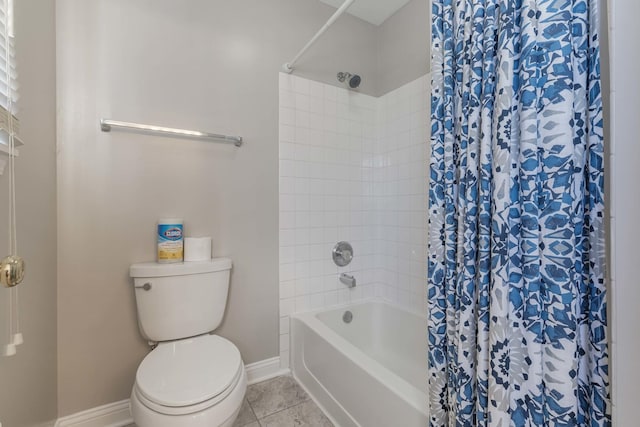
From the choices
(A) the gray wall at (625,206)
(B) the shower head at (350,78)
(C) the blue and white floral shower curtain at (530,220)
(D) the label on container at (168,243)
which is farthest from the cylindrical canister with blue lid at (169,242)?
(A) the gray wall at (625,206)

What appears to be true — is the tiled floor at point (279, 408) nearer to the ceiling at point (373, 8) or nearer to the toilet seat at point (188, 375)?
the toilet seat at point (188, 375)

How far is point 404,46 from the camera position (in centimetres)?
196

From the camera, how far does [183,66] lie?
4.97ft

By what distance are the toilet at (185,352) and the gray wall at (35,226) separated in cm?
31

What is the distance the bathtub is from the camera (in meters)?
1.10

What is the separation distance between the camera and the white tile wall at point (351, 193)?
1807 mm

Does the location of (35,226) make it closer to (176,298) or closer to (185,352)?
(176,298)

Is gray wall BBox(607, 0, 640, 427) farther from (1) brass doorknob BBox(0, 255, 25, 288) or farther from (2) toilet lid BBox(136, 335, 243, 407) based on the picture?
(1) brass doorknob BBox(0, 255, 25, 288)

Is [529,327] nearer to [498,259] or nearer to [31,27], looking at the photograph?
Answer: [498,259]

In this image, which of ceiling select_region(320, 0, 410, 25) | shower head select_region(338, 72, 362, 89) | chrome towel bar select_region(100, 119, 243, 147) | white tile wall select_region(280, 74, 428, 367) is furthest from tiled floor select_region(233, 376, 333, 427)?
ceiling select_region(320, 0, 410, 25)

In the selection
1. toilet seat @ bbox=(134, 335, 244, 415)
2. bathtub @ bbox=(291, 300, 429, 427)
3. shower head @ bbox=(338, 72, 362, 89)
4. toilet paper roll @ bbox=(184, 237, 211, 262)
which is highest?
shower head @ bbox=(338, 72, 362, 89)

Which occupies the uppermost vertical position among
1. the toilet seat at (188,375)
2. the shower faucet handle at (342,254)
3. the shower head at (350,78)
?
the shower head at (350,78)

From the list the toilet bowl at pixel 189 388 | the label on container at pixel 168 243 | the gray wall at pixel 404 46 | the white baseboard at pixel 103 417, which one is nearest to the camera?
the toilet bowl at pixel 189 388

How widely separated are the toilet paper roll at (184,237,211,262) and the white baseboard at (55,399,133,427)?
30.1 inches
